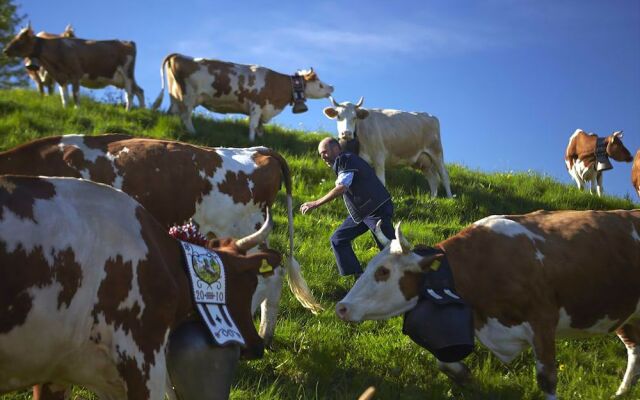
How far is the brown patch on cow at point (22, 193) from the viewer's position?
3.59m

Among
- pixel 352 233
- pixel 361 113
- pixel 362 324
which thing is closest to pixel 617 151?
pixel 361 113

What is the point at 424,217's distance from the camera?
1240cm

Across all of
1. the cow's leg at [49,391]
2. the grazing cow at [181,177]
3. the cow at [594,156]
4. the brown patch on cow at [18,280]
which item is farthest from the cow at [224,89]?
the brown patch on cow at [18,280]

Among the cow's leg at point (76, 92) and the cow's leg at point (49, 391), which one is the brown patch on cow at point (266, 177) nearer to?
the cow's leg at point (49, 391)

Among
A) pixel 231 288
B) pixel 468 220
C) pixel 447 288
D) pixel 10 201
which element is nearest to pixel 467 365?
pixel 447 288

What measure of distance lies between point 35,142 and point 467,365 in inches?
199

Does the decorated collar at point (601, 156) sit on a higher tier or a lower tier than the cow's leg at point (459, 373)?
higher

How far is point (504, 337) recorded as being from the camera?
20.7ft

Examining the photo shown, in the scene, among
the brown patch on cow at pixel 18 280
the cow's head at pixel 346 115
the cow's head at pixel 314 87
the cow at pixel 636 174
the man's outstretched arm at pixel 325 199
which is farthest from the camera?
the cow's head at pixel 314 87

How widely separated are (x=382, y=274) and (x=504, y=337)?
1198mm

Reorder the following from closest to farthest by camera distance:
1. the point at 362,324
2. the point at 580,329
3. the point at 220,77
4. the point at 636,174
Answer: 1. the point at 580,329
2. the point at 362,324
3. the point at 636,174
4. the point at 220,77

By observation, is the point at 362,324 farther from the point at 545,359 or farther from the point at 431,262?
the point at 545,359

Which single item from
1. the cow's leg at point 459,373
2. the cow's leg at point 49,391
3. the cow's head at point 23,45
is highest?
the cow's head at point 23,45

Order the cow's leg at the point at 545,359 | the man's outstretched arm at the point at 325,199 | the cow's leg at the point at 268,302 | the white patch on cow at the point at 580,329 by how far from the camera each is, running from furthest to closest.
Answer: the man's outstretched arm at the point at 325,199 → the cow's leg at the point at 268,302 → the white patch on cow at the point at 580,329 → the cow's leg at the point at 545,359
